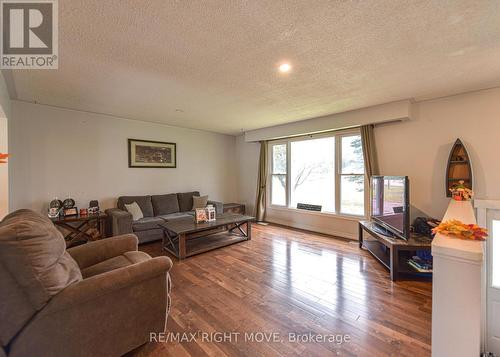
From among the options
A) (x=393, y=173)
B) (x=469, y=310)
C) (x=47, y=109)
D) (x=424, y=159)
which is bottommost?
(x=469, y=310)

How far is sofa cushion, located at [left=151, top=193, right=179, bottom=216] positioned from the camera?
4.36m

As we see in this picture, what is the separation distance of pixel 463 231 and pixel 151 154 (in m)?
4.87

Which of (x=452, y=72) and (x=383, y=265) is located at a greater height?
(x=452, y=72)

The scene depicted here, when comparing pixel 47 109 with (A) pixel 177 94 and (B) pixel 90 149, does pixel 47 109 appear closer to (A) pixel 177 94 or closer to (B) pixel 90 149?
(B) pixel 90 149

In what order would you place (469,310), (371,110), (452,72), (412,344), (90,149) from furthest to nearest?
(90,149) < (371,110) < (452,72) < (412,344) < (469,310)

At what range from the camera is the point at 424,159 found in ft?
10.6

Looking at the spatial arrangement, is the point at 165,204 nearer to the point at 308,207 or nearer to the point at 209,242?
the point at 209,242

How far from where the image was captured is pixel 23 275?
1.08 metres

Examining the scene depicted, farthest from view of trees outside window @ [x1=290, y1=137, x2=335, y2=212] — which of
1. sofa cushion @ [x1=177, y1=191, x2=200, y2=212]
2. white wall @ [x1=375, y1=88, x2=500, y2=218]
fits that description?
sofa cushion @ [x1=177, y1=191, x2=200, y2=212]

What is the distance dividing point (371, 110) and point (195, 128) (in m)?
3.86

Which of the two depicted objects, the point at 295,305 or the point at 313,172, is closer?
the point at 295,305

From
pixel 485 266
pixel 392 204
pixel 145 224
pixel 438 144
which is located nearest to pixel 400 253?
pixel 392 204

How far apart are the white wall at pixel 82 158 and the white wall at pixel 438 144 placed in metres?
4.09

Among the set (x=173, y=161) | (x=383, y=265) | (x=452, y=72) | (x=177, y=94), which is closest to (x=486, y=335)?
(x=383, y=265)
